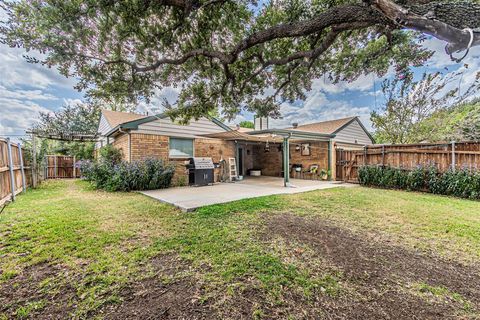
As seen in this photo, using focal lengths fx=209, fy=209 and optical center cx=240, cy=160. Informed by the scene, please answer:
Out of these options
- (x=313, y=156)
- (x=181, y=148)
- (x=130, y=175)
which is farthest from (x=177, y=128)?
(x=313, y=156)

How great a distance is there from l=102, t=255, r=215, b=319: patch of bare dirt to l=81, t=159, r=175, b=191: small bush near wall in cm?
641

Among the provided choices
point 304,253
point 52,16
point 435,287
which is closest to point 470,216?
point 435,287

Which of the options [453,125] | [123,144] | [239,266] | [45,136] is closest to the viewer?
[239,266]

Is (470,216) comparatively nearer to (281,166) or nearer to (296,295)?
(296,295)

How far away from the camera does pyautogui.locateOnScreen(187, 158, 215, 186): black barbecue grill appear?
9.37m

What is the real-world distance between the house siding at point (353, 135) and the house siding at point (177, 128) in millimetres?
7241

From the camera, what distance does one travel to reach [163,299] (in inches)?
75.5

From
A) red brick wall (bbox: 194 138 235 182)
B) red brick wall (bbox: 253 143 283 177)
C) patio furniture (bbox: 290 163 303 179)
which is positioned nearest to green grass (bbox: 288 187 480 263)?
red brick wall (bbox: 194 138 235 182)

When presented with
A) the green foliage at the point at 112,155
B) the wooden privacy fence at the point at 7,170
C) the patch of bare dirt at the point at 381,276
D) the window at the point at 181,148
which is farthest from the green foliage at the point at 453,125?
the wooden privacy fence at the point at 7,170

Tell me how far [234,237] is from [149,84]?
15.2ft

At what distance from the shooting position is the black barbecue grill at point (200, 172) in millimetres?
9367

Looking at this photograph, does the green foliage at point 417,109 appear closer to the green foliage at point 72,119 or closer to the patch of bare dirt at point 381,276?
the patch of bare dirt at point 381,276

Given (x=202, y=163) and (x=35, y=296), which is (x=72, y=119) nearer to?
(x=202, y=163)

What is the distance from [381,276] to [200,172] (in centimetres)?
794
